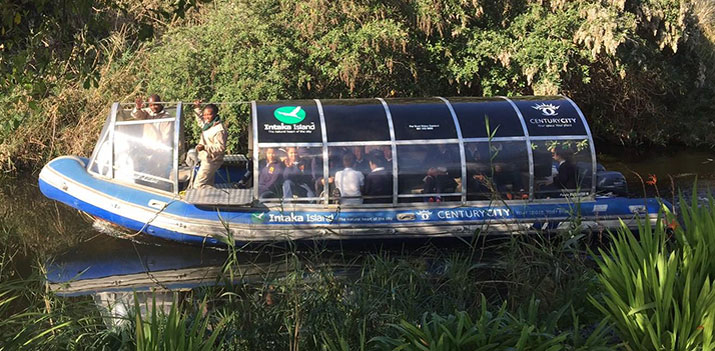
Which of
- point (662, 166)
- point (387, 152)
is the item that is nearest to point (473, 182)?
point (387, 152)

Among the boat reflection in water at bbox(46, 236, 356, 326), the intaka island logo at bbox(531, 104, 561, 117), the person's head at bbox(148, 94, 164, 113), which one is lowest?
the boat reflection in water at bbox(46, 236, 356, 326)

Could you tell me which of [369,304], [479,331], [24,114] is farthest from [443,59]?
[479,331]

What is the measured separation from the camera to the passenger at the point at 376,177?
1203cm

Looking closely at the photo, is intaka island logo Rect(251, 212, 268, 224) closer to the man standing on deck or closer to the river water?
the river water

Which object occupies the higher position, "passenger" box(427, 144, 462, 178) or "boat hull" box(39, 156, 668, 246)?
"passenger" box(427, 144, 462, 178)

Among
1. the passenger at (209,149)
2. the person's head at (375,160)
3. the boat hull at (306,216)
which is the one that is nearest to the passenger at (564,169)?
the boat hull at (306,216)

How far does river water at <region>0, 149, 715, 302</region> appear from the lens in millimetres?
11289

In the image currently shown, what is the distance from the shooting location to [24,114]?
53.9 ft

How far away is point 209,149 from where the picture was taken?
12.7 m

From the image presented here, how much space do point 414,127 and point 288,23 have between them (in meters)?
5.26

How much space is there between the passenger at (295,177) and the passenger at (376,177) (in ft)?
2.77

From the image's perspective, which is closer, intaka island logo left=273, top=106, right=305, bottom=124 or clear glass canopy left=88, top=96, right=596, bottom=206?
clear glass canopy left=88, top=96, right=596, bottom=206

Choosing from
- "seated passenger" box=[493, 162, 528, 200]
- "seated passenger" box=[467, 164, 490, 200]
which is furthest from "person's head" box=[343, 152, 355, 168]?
"seated passenger" box=[493, 162, 528, 200]

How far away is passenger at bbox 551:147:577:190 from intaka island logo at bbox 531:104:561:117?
0.64m
